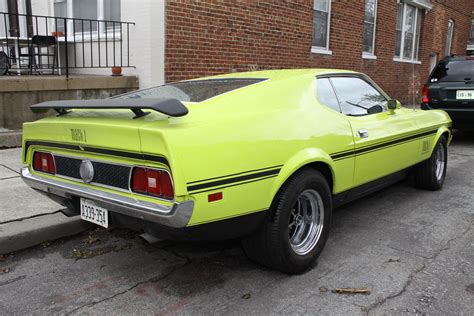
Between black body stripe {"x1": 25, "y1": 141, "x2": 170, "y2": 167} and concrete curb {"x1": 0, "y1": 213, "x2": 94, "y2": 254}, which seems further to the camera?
concrete curb {"x1": 0, "y1": 213, "x2": 94, "y2": 254}

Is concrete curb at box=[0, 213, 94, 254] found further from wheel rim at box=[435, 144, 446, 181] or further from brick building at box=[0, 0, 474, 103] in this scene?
wheel rim at box=[435, 144, 446, 181]

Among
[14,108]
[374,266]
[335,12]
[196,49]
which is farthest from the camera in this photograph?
[335,12]

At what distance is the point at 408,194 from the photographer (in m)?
5.51

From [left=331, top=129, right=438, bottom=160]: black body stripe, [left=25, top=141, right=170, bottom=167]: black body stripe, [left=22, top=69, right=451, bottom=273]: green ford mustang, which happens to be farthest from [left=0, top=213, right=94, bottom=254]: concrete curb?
[left=331, top=129, right=438, bottom=160]: black body stripe

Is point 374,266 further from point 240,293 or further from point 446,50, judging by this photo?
point 446,50

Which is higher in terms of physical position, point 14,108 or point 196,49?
point 196,49

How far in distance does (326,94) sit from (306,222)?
44.1 inches

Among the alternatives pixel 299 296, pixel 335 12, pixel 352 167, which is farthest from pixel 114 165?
pixel 335 12

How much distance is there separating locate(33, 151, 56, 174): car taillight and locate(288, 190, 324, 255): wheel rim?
5.99ft

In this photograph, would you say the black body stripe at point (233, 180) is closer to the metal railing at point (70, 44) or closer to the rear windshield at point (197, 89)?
the rear windshield at point (197, 89)

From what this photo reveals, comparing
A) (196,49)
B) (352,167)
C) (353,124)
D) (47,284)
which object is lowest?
(47,284)

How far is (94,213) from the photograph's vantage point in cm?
306

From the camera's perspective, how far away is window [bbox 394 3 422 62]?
49.6 feet

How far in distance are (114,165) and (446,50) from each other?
1948cm
